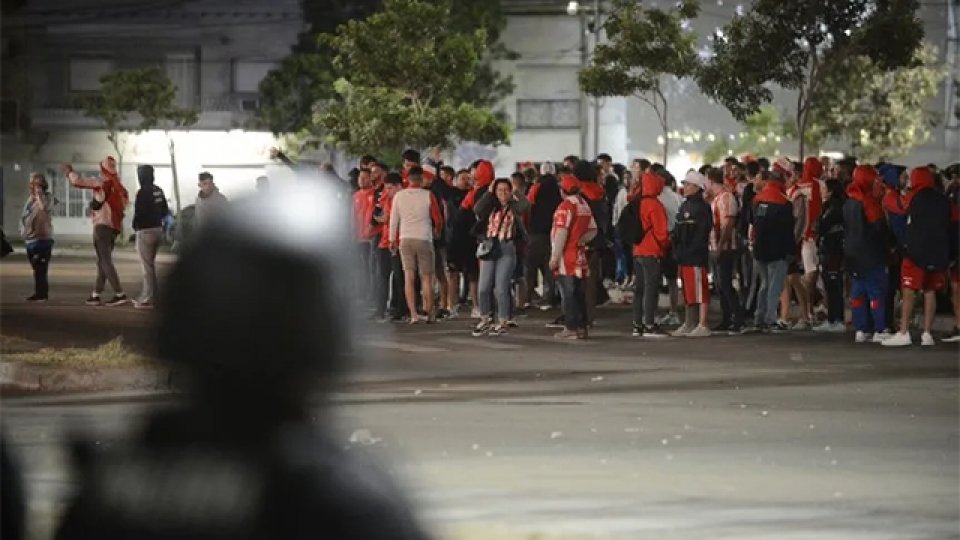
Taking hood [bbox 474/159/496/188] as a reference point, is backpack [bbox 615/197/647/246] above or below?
below

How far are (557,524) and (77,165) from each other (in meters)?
60.9

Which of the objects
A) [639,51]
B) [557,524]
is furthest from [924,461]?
[639,51]

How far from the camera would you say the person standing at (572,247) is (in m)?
20.6

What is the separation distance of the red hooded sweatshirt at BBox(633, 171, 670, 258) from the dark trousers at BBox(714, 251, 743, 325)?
2.62ft

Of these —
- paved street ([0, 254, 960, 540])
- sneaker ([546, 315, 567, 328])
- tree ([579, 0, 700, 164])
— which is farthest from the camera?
tree ([579, 0, 700, 164])

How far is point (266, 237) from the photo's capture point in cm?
300

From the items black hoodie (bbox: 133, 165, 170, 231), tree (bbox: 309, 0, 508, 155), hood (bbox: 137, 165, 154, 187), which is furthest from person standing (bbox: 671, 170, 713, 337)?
tree (bbox: 309, 0, 508, 155)

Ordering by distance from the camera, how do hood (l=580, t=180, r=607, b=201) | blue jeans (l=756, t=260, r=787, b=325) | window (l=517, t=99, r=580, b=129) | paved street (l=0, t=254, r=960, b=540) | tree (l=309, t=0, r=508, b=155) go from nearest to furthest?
paved street (l=0, t=254, r=960, b=540) < blue jeans (l=756, t=260, r=787, b=325) < hood (l=580, t=180, r=607, b=201) < tree (l=309, t=0, r=508, b=155) < window (l=517, t=99, r=580, b=129)

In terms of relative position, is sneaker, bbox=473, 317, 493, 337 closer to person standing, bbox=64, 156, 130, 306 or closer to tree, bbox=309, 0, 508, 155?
person standing, bbox=64, 156, 130, 306

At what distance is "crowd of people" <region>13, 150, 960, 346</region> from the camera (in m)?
20.6

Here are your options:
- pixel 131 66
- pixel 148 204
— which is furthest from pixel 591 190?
pixel 131 66

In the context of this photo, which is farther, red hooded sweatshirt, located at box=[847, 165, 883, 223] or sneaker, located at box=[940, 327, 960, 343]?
sneaker, located at box=[940, 327, 960, 343]

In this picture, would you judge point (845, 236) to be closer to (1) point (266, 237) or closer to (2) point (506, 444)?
(2) point (506, 444)

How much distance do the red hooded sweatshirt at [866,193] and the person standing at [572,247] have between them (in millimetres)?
2690
